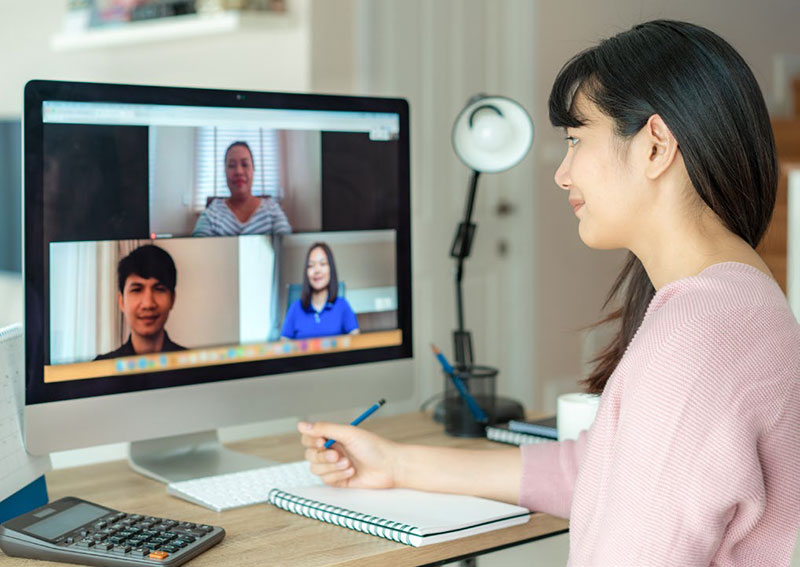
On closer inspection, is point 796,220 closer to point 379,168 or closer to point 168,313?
point 379,168

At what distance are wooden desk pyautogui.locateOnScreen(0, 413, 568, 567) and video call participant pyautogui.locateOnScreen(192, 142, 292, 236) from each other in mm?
353

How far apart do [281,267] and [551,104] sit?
470 mm

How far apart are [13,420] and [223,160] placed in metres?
0.43

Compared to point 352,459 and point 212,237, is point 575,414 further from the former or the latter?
point 212,237

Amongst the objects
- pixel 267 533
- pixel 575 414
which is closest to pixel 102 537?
Answer: pixel 267 533

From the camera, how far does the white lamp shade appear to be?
175 cm

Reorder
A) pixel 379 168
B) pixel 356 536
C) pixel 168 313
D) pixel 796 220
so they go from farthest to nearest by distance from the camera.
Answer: pixel 796 220 < pixel 379 168 < pixel 168 313 < pixel 356 536

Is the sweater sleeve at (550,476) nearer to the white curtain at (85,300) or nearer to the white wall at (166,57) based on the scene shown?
the white curtain at (85,300)

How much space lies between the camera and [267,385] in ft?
4.72

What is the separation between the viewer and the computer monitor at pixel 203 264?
49.1 inches

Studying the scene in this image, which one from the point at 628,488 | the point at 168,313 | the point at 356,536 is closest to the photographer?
the point at 628,488

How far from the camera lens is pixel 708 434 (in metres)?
0.86

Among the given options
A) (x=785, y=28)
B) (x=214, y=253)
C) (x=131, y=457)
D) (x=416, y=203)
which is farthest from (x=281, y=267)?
(x=785, y=28)

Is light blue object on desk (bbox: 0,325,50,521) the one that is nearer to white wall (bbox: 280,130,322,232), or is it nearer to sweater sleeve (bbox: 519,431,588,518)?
white wall (bbox: 280,130,322,232)
